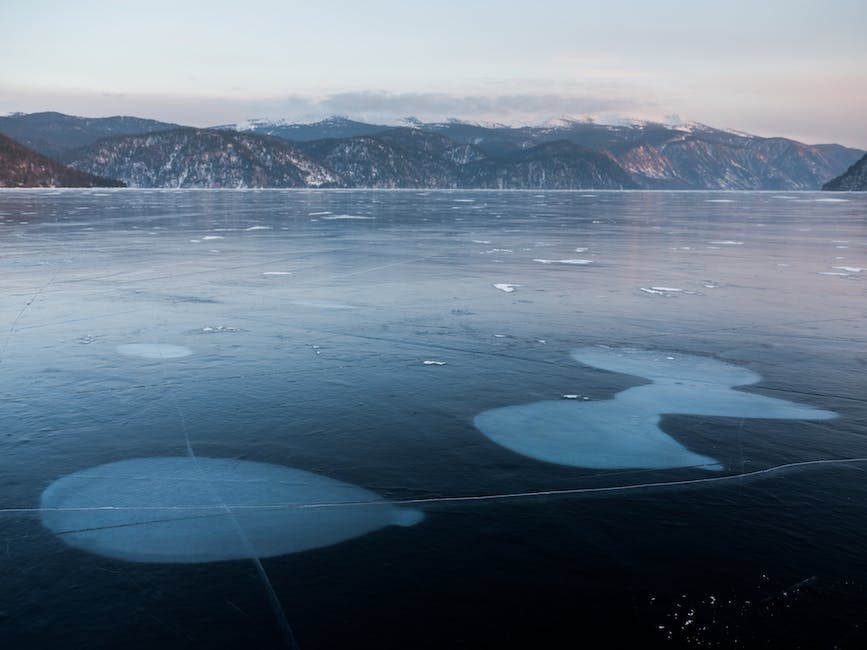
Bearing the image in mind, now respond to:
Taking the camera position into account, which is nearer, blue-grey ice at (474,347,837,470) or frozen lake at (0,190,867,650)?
A: frozen lake at (0,190,867,650)

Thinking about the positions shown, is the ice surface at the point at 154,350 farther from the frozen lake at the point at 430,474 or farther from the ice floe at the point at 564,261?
the ice floe at the point at 564,261

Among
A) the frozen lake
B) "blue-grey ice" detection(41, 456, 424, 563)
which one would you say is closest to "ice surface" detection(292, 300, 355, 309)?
the frozen lake

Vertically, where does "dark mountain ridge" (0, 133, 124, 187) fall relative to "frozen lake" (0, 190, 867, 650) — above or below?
above

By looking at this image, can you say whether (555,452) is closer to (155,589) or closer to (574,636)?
(574,636)

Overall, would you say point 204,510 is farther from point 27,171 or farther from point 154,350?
point 27,171

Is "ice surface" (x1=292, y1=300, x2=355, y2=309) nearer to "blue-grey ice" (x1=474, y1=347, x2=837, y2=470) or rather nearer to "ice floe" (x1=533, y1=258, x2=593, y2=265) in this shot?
"blue-grey ice" (x1=474, y1=347, x2=837, y2=470)

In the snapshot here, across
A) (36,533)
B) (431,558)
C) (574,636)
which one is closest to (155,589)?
(36,533)

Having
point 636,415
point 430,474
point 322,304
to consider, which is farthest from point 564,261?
point 430,474
